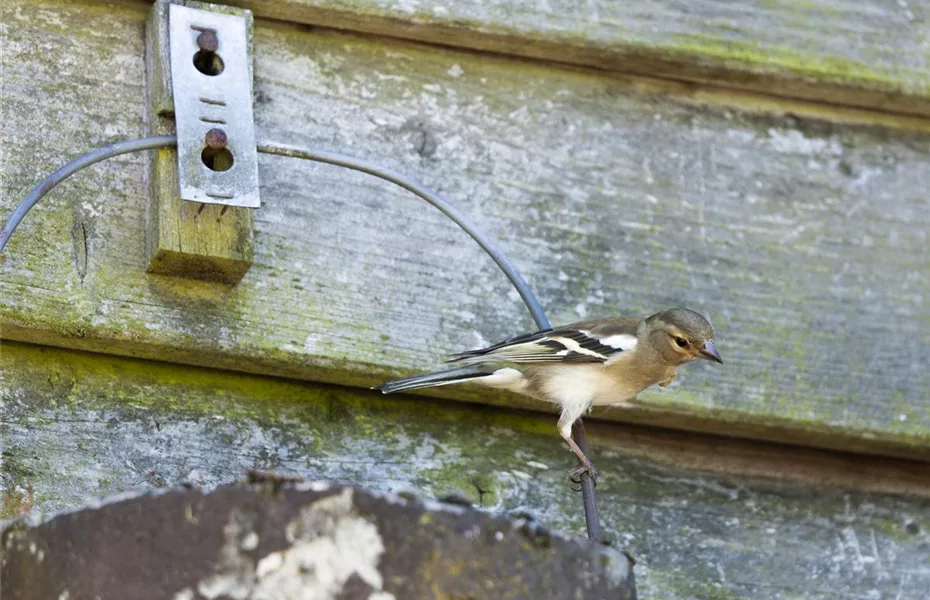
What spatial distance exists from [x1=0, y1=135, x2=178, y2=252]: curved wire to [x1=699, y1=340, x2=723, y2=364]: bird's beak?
95cm

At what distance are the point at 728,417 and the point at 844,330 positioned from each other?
30cm

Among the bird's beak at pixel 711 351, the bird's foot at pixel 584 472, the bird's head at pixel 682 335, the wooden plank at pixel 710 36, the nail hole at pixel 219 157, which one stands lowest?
the bird's foot at pixel 584 472

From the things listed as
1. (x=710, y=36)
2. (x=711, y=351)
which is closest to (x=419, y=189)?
(x=711, y=351)

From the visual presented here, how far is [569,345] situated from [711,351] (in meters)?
0.37

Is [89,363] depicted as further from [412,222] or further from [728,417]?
[728,417]

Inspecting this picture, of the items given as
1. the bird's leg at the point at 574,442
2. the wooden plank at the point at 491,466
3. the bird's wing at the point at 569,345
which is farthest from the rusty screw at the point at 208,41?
the bird's leg at the point at 574,442

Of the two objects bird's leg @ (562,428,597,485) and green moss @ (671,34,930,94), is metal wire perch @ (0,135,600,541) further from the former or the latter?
green moss @ (671,34,930,94)

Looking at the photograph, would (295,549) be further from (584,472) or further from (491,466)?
(491,466)

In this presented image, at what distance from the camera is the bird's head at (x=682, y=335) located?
7.86ft

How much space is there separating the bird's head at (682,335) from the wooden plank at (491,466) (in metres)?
0.15

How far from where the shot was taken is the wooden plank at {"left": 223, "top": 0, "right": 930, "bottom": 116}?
2477 millimetres

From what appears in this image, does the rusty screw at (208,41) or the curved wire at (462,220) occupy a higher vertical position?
the rusty screw at (208,41)

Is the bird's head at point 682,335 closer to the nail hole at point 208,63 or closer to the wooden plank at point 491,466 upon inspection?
the wooden plank at point 491,466

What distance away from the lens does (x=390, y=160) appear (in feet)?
7.97
